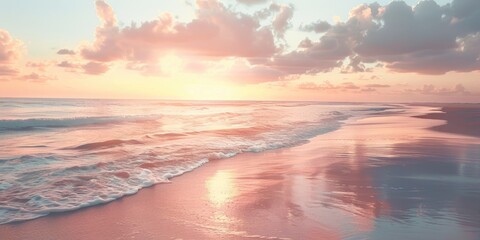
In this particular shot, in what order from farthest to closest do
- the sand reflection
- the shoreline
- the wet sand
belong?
the shoreline
the sand reflection
the wet sand

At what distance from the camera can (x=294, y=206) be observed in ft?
22.0

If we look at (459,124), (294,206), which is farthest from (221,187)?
(459,124)

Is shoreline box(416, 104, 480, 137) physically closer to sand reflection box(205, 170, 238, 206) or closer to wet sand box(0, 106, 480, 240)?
wet sand box(0, 106, 480, 240)

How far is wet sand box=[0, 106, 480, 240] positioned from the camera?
537 centimetres

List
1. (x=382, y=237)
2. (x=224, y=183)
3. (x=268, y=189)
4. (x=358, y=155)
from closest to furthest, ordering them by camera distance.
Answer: (x=382, y=237)
(x=268, y=189)
(x=224, y=183)
(x=358, y=155)

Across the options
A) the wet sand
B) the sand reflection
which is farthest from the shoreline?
the sand reflection

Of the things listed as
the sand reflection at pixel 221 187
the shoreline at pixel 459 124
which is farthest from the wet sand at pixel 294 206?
the shoreline at pixel 459 124

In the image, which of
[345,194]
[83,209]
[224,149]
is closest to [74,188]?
[83,209]

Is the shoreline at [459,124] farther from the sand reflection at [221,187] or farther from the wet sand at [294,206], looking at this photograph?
the sand reflection at [221,187]

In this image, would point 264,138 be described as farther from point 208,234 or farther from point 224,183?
point 208,234

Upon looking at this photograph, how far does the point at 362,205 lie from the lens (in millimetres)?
6676

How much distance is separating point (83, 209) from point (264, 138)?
12.3 meters

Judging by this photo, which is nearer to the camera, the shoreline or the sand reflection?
the sand reflection

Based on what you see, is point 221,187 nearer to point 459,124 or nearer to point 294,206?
point 294,206
